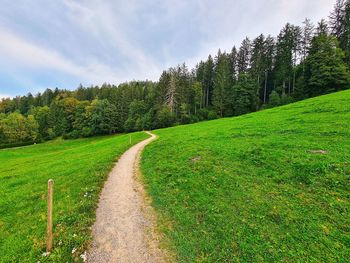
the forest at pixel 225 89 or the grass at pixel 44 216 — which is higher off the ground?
the forest at pixel 225 89

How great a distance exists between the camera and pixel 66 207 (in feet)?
27.0

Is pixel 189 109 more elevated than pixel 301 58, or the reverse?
pixel 301 58

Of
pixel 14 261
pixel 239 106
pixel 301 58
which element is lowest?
pixel 14 261

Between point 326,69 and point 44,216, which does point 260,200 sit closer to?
point 44,216

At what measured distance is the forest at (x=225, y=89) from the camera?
48.8 m

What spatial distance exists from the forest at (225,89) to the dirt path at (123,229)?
2061 inches

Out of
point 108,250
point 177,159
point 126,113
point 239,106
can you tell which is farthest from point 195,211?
point 126,113

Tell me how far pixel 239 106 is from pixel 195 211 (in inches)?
2212

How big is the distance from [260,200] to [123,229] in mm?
5506

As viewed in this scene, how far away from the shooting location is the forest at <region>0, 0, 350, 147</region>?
4875cm

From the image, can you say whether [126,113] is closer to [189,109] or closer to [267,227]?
[189,109]

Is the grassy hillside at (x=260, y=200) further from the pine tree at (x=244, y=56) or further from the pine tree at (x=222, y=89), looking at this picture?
the pine tree at (x=244, y=56)

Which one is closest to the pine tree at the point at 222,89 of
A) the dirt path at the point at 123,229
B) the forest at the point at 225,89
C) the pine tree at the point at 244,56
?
the forest at the point at 225,89

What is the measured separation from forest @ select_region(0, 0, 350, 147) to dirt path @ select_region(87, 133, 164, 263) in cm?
5235
